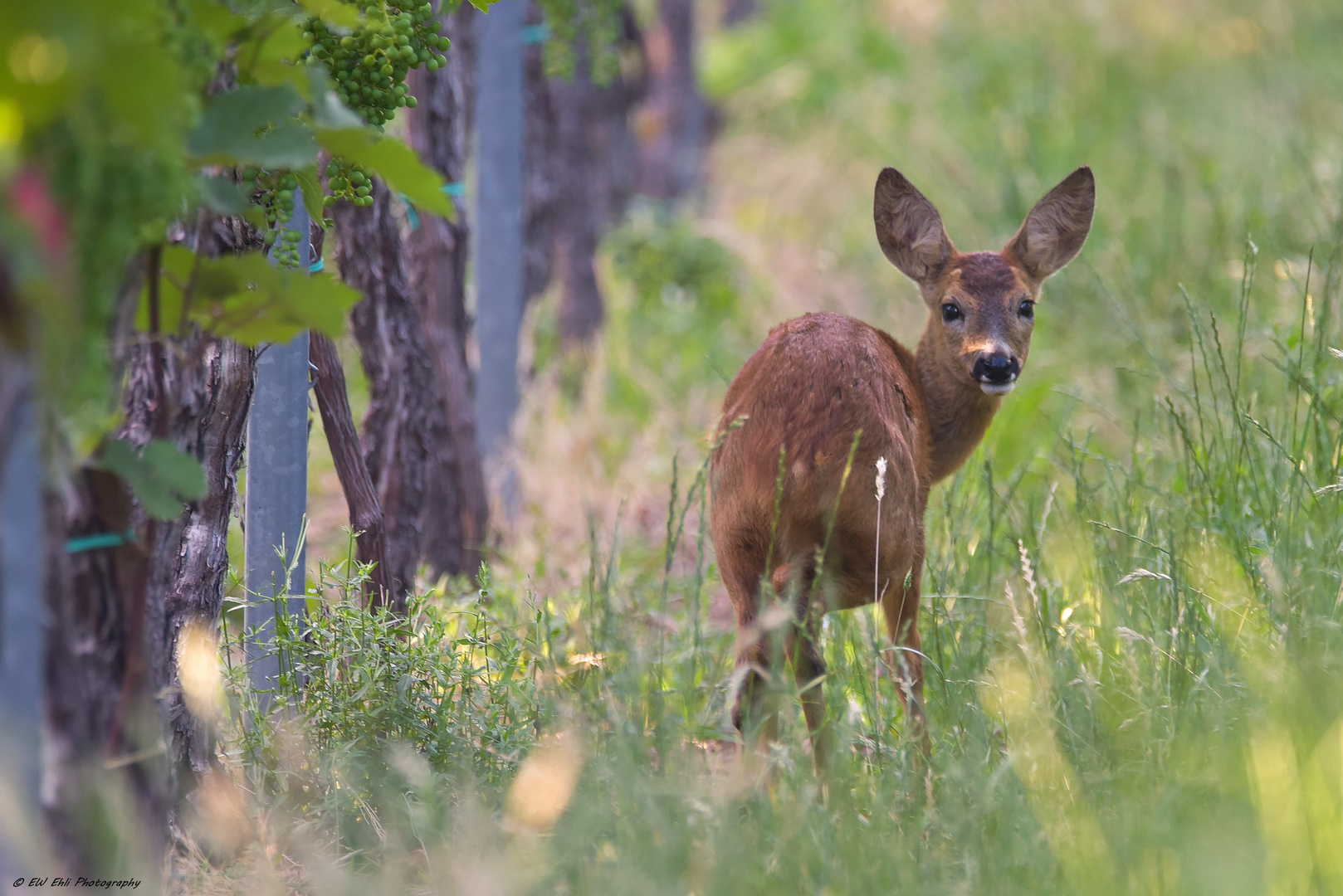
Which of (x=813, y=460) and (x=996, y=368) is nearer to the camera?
(x=813, y=460)

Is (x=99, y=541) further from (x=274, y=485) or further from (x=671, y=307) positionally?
(x=671, y=307)

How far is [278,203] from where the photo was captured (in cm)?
255

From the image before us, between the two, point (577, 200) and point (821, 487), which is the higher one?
point (577, 200)

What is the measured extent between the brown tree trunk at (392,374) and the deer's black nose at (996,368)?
1871 millimetres

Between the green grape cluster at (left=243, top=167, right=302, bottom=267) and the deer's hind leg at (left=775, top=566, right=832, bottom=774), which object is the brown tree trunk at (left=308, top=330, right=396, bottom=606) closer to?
the green grape cluster at (left=243, top=167, right=302, bottom=267)

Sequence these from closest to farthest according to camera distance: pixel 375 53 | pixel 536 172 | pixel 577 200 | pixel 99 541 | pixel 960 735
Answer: pixel 99 541 < pixel 375 53 < pixel 960 735 < pixel 536 172 < pixel 577 200

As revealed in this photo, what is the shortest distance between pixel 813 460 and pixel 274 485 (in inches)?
53.9

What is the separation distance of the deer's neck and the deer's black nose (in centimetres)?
22

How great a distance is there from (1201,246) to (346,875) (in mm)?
6389

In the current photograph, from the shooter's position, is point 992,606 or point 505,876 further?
point 992,606

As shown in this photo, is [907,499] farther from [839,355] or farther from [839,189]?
[839,189]

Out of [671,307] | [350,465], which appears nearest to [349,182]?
[350,465]

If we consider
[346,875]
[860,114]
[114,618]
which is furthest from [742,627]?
[860,114]

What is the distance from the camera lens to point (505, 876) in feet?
7.43
